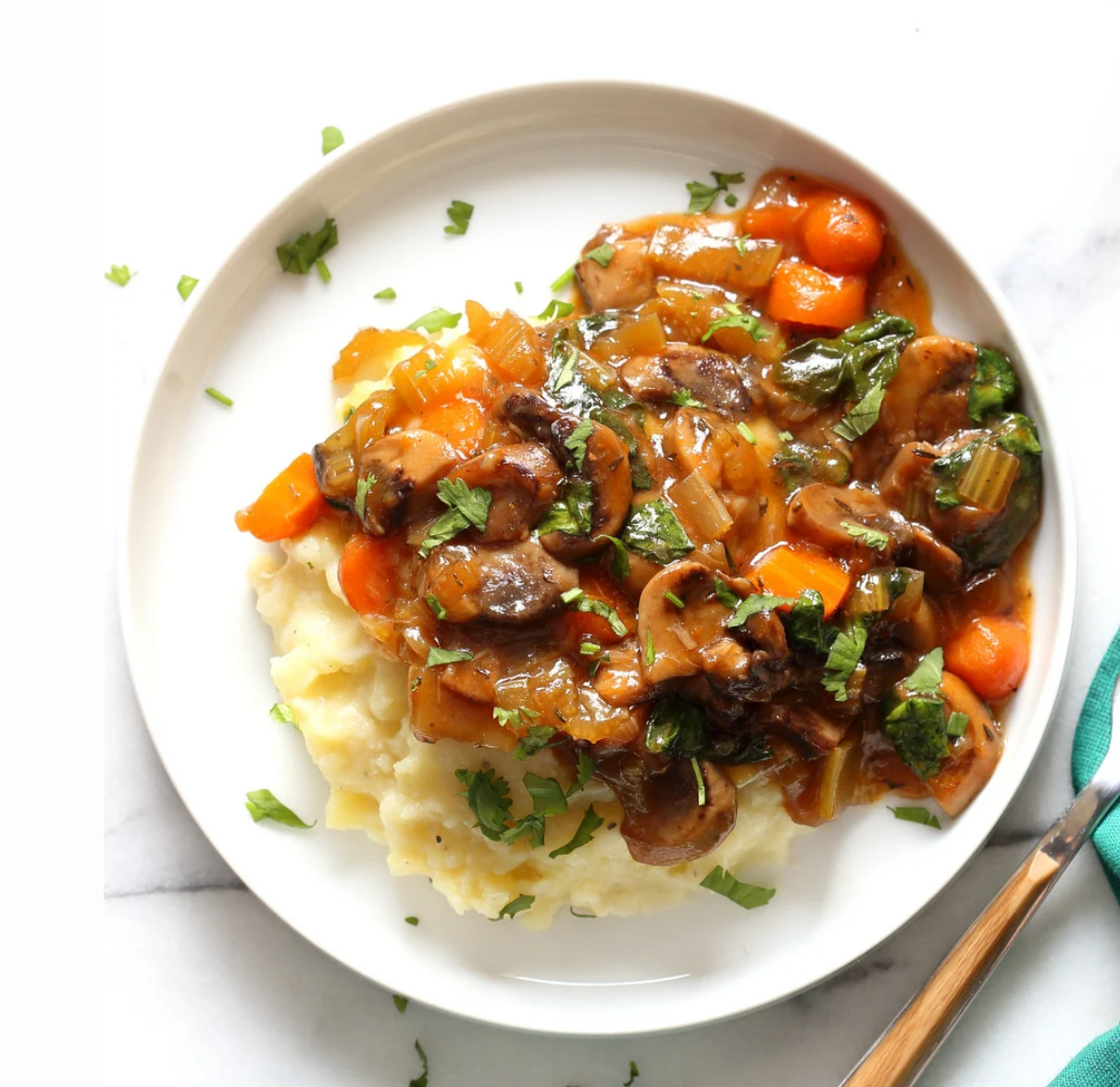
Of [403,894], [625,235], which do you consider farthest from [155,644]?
[625,235]

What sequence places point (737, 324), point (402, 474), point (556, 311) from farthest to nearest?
point (556, 311)
point (737, 324)
point (402, 474)

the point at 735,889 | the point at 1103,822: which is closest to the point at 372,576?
the point at 735,889

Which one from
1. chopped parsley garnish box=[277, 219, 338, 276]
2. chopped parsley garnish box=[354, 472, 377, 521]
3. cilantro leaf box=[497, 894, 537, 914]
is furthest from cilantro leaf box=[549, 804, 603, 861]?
chopped parsley garnish box=[277, 219, 338, 276]

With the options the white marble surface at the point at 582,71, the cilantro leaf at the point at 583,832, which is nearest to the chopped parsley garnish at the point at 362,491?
the white marble surface at the point at 582,71

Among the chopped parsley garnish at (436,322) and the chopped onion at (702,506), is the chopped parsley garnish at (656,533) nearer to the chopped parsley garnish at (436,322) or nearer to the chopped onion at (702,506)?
the chopped onion at (702,506)

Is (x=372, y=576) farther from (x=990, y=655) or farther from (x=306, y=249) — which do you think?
(x=990, y=655)
